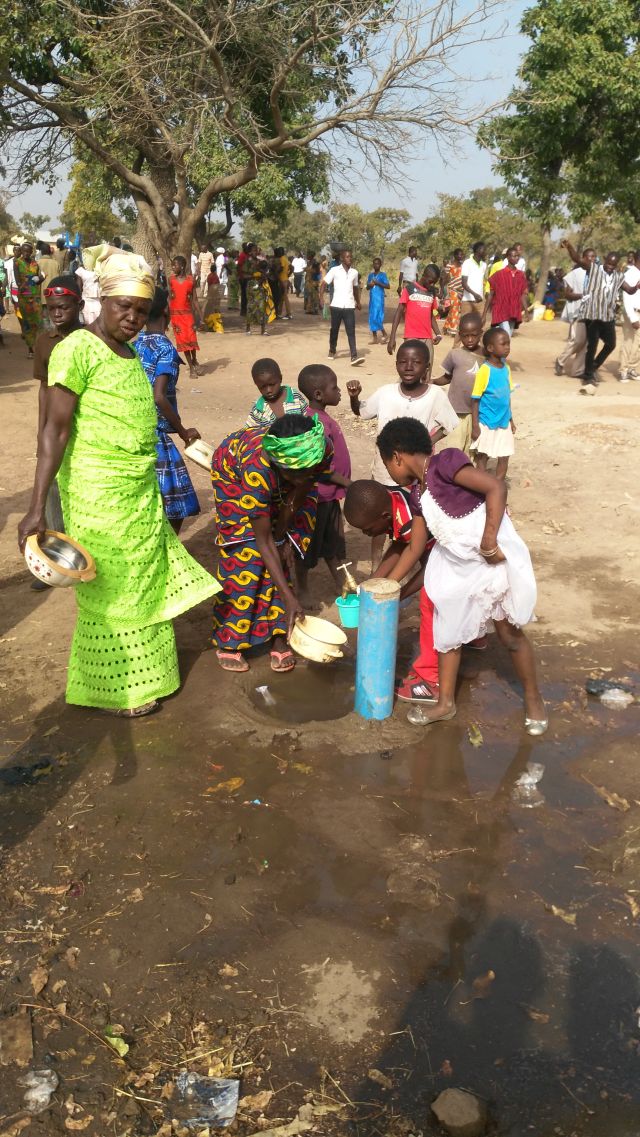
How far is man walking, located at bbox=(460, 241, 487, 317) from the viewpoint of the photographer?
12953 millimetres

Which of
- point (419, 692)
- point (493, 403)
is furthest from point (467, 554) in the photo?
point (493, 403)

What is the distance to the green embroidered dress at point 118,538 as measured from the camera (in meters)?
3.55

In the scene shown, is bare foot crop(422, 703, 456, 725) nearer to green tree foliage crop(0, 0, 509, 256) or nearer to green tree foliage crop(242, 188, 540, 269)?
green tree foliage crop(0, 0, 509, 256)

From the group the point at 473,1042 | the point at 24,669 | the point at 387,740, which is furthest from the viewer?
the point at 24,669

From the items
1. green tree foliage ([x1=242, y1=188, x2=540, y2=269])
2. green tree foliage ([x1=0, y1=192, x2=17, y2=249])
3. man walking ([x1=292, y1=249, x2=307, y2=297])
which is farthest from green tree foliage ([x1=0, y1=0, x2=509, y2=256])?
green tree foliage ([x1=242, y1=188, x2=540, y2=269])

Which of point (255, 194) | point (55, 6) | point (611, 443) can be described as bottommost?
point (611, 443)

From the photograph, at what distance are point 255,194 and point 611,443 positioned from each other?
15.9 metres

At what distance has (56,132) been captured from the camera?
1541 centimetres

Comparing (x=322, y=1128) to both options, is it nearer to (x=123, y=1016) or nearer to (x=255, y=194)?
(x=123, y=1016)

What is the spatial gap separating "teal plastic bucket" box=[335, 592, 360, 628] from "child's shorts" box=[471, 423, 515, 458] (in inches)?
105

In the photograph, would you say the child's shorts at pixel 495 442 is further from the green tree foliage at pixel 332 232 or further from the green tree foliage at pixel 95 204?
the green tree foliage at pixel 332 232

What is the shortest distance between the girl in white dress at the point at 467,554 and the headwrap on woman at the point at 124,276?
A: 47.1 inches

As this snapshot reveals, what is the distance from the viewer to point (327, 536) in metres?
5.08

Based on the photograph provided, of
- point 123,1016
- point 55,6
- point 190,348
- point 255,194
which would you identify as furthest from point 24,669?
point 255,194
